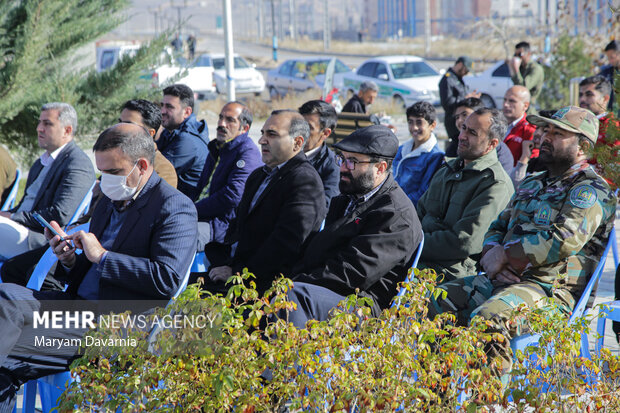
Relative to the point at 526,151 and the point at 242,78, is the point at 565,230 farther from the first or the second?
the point at 242,78

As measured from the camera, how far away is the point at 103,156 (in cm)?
362

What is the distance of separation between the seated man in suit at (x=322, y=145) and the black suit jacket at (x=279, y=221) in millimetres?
981

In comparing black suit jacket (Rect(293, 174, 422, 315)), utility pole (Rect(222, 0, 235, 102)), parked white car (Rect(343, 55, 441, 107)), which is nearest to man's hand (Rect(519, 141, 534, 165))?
black suit jacket (Rect(293, 174, 422, 315))

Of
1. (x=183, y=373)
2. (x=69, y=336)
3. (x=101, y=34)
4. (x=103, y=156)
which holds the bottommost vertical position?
(x=69, y=336)

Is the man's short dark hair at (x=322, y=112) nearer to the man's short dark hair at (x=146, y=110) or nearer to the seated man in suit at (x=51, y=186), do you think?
the man's short dark hair at (x=146, y=110)

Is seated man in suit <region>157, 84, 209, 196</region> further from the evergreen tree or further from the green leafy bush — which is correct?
the green leafy bush

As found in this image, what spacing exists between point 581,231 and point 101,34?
27.2 ft

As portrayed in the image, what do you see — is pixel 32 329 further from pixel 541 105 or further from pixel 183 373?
pixel 541 105

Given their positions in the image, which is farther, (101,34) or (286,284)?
(101,34)

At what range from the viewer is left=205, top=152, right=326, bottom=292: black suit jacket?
4125 millimetres

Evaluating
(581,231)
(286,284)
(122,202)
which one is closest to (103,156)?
(122,202)

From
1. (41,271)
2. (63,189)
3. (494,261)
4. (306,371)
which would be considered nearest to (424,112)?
(494,261)

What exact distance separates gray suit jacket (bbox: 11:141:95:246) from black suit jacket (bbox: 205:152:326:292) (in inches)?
52.0

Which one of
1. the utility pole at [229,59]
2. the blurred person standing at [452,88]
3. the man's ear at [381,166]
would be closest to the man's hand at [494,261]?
the man's ear at [381,166]
